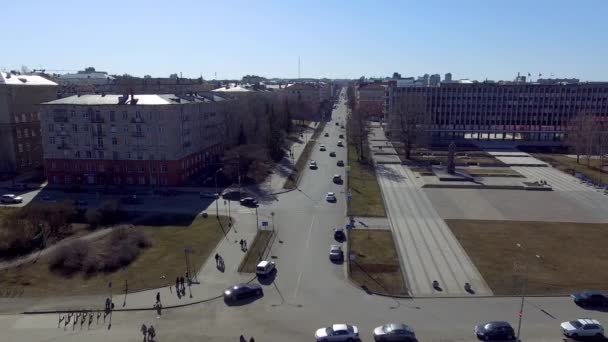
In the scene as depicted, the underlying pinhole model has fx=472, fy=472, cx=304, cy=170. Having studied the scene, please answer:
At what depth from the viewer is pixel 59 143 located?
59.4 meters

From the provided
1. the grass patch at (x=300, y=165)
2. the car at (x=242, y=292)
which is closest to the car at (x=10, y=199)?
the grass patch at (x=300, y=165)

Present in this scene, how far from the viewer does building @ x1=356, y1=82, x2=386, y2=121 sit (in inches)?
5842

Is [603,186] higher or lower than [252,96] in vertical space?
lower

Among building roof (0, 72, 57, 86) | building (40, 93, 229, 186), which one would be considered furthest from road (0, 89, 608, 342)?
building roof (0, 72, 57, 86)

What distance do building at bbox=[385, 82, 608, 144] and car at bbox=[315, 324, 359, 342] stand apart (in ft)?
254

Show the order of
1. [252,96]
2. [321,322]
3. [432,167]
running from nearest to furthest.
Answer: [321,322] → [432,167] → [252,96]

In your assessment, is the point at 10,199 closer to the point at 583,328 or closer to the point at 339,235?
the point at 339,235

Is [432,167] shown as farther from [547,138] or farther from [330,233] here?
[547,138]

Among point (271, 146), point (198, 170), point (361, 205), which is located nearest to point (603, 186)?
point (361, 205)

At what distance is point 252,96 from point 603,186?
64.5 metres

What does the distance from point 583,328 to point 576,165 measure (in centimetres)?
Result: 5889

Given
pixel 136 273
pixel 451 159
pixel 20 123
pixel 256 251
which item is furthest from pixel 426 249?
pixel 20 123

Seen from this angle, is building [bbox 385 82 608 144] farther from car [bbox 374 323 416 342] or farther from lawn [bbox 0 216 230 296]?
car [bbox 374 323 416 342]

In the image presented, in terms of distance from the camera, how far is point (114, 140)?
5847 cm
